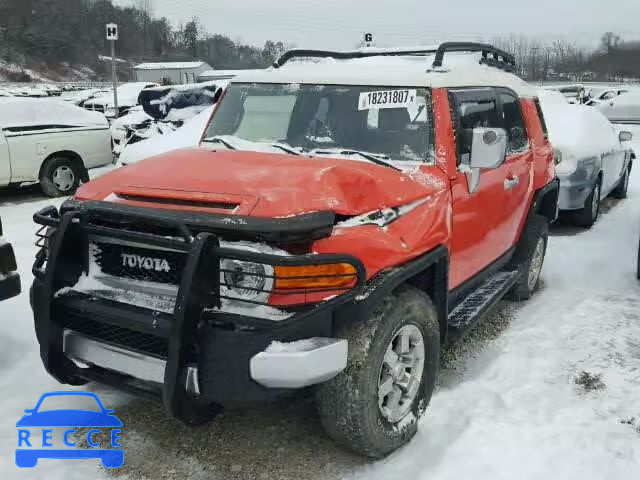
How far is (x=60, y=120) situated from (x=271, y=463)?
30.1ft

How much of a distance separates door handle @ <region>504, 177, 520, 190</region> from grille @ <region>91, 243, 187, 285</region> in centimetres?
270

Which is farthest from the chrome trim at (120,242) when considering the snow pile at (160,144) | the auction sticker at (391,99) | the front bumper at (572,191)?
the front bumper at (572,191)

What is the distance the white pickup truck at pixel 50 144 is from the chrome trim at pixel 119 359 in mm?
7866

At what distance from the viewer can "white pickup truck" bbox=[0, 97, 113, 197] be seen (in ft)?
33.2

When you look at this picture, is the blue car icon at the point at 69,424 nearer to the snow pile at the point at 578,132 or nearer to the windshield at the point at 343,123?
the windshield at the point at 343,123

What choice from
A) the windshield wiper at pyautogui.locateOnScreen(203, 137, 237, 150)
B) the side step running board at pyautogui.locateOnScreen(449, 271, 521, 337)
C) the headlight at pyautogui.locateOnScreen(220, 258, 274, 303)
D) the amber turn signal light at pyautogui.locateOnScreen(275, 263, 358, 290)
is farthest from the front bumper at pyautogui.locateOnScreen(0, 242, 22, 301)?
the side step running board at pyautogui.locateOnScreen(449, 271, 521, 337)

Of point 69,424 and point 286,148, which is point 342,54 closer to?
point 286,148

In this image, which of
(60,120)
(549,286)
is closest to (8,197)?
(60,120)

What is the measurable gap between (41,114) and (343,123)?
8.29 metres

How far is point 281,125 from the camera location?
420 cm

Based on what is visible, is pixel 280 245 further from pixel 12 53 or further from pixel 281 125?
pixel 12 53

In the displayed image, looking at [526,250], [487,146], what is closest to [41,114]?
[526,250]

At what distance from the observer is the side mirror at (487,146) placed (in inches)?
149

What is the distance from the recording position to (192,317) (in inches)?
109
